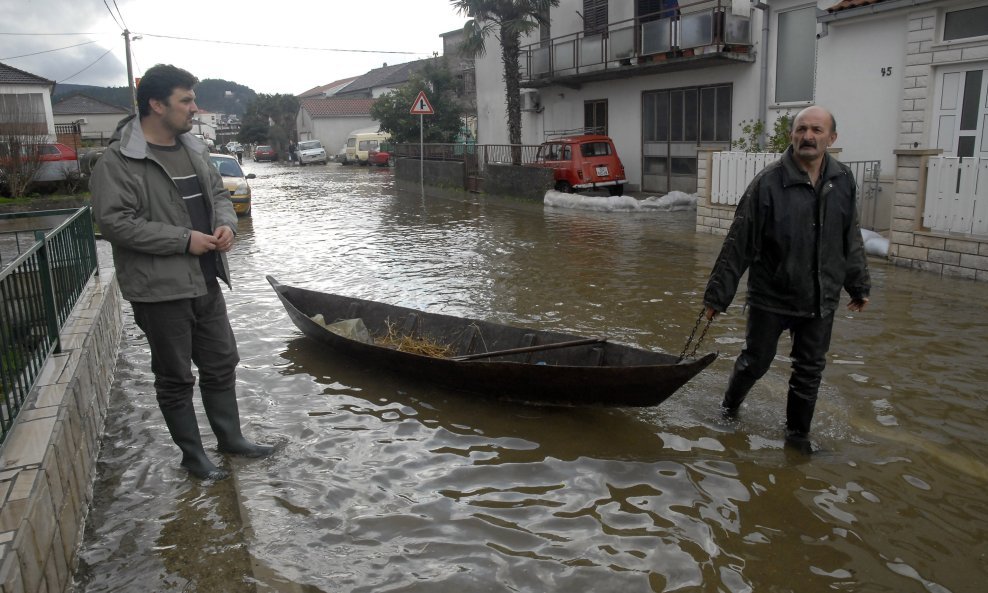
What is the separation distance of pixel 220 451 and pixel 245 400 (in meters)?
1.16

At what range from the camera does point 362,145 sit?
45.1m

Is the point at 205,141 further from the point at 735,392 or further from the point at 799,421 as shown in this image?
the point at 799,421

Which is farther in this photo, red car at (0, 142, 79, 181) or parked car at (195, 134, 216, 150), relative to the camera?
red car at (0, 142, 79, 181)

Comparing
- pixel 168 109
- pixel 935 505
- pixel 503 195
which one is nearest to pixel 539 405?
pixel 935 505

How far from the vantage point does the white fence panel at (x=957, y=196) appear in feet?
28.8

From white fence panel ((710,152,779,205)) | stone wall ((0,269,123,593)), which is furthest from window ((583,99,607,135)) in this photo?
stone wall ((0,269,123,593))

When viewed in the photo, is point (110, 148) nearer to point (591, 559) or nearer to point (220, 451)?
point (220, 451)

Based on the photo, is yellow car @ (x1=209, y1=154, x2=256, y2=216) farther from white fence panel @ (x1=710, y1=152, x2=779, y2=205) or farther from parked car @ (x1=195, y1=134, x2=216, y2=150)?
white fence panel @ (x1=710, y1=152, x2=779, y2=205)

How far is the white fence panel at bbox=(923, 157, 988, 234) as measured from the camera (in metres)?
8.77

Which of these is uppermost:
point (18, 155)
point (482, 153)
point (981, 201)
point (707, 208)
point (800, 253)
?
point (18, 155)

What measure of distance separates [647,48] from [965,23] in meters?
7.88

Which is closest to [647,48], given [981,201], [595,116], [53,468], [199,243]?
[595,116]

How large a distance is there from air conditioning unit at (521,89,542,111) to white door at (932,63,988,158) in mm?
14494

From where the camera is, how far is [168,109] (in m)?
3.97
